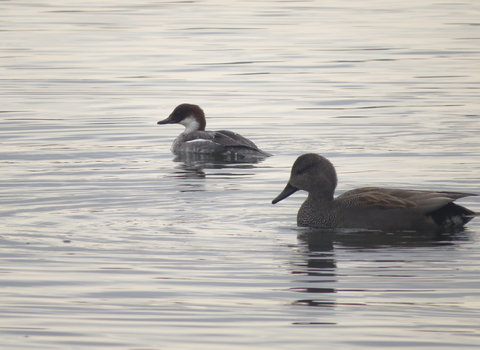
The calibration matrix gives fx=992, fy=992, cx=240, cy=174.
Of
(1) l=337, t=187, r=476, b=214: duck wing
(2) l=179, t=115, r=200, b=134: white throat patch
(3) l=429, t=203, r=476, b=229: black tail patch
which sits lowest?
(3) l=429, t=203, r=476, b=229: black tail patch

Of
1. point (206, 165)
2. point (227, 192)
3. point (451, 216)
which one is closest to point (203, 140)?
point (206, 165)

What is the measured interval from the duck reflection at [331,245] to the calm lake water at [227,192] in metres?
0.03

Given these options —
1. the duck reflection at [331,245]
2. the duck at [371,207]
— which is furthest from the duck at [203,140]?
the duck reflection at [331,245]

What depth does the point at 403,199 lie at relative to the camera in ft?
31.1

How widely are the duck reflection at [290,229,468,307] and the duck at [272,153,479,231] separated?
0.29 ft

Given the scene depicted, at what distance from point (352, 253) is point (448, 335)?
2391 millimetres

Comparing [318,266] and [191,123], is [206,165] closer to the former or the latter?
[191,123]

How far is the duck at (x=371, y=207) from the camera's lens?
30.7 ft

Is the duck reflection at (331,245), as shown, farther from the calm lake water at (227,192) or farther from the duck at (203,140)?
the duck at (203,140)

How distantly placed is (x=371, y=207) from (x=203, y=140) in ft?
22.9

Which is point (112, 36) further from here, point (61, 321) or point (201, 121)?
point (61, 321)

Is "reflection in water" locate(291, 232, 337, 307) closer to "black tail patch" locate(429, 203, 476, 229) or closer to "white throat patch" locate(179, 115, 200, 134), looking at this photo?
"black tail patch" locate(429, 203, 476, 229)

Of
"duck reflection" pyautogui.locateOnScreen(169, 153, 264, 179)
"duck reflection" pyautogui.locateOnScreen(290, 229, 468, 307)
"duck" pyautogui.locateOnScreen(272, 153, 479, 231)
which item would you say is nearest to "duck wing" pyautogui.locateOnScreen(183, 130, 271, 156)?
"duck reflection" pyautogui.locateOnScreen(169, 153, 264, 179)

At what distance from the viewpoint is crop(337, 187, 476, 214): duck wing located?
30.4 feet
